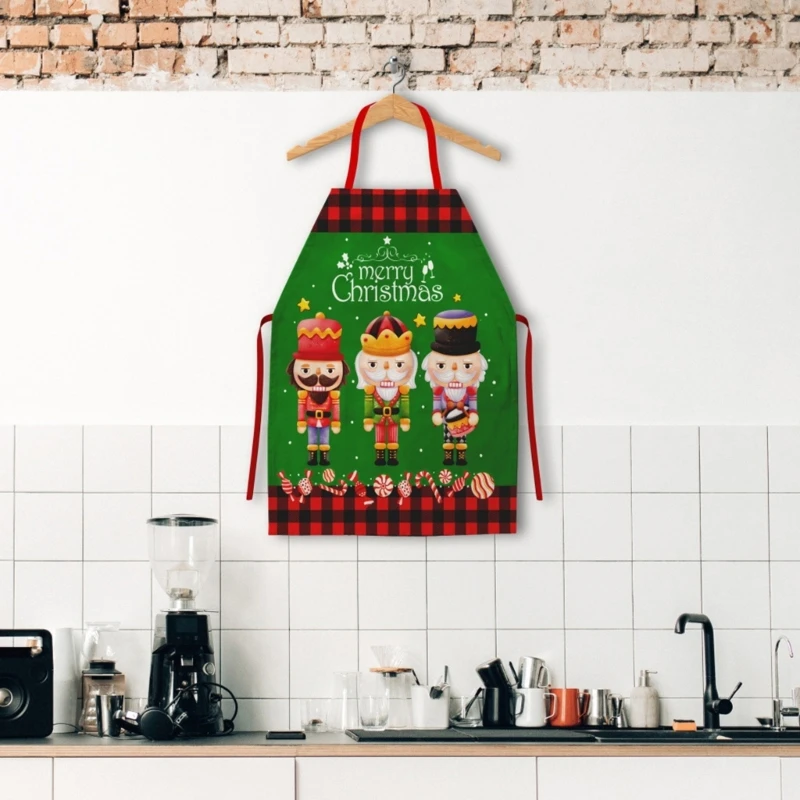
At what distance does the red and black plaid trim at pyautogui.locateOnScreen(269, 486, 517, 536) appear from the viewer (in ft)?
10.1

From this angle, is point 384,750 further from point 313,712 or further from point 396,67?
point 396,67

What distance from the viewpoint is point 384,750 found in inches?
103

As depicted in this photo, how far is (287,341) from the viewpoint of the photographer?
314 centimetres

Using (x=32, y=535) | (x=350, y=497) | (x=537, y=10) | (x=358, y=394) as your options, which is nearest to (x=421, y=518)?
(x=350, y=497)

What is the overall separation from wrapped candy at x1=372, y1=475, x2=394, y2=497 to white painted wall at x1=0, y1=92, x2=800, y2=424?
44 centimetres

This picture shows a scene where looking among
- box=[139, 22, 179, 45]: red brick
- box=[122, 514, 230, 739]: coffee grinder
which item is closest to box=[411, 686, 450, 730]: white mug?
box=[122, 514, 230, 739]: coffee grinder

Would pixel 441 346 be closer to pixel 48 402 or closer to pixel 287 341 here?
pixel 287 341

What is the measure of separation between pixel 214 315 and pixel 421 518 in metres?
0.85

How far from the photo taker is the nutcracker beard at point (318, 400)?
3.12m

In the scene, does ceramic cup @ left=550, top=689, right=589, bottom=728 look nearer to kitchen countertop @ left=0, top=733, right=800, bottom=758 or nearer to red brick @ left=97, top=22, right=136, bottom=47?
kitchen countertop @ left=0, top=733, right=800, bottom=758
